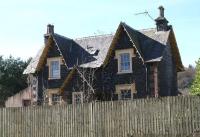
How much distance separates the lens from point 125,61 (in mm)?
36656

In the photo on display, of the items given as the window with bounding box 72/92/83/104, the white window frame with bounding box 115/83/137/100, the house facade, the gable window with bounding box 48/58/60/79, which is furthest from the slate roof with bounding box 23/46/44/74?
the white window frame with bounding box 115/83/137/100

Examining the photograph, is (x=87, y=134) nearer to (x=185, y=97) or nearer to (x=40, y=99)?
(x=185, y=97)

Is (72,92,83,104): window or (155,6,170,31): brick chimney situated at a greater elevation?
(155,6,170,31): brick chimney

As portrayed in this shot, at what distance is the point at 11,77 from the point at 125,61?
2413cm

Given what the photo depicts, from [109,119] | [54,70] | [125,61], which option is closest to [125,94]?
[125,61]

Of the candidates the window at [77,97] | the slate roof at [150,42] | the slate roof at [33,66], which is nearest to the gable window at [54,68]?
the slate roof at [33,66]

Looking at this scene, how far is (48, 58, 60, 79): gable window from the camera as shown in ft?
129

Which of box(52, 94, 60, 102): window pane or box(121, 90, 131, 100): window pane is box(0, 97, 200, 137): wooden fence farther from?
box(52, 94, 60, 102): window pane

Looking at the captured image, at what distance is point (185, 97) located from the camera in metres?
19.5

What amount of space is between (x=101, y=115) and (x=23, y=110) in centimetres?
485

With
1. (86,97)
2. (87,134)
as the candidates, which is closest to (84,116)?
(87,134)

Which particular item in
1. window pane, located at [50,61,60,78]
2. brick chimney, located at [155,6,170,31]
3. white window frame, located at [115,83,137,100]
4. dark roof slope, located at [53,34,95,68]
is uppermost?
brick chimney, located at [155,6,170,31]

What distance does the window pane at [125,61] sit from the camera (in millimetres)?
36500

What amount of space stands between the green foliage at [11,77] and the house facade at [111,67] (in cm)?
1593
